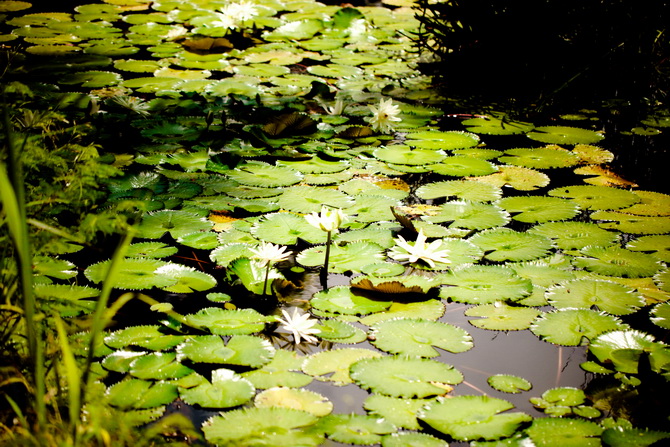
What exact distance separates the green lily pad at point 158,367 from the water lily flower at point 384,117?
1793 millimetres

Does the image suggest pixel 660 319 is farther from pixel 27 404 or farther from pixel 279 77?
pixel 279 77

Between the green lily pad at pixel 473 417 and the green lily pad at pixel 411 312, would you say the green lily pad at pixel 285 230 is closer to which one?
the green lily pad at pixel 411 312

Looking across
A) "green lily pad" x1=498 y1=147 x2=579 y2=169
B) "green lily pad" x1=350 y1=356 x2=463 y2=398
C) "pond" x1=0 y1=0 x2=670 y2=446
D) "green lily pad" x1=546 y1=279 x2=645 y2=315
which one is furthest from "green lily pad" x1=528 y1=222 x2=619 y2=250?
"green lily pad" x1=350 y1=356 x2=463 y2=398

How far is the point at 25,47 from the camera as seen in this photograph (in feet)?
13.2

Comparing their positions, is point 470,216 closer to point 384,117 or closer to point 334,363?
point 384,117

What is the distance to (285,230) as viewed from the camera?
2.13m

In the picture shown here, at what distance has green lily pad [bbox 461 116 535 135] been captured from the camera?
315 centimetres

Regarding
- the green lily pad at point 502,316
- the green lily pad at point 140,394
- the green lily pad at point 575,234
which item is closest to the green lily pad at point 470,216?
the green lily pad at point 575,234

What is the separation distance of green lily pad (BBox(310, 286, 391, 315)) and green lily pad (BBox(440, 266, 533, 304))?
212mm

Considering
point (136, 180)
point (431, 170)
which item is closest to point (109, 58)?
point (136, 180)

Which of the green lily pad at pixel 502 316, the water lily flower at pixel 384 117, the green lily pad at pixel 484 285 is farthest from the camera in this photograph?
the water lily flower at pixel 384 117

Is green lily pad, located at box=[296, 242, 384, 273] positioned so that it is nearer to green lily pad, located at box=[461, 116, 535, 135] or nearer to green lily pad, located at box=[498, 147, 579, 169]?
green lily pad, located at box=[498, 147, 579, 169]

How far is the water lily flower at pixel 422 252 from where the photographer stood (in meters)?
1.92

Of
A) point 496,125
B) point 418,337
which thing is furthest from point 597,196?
point 418,337
